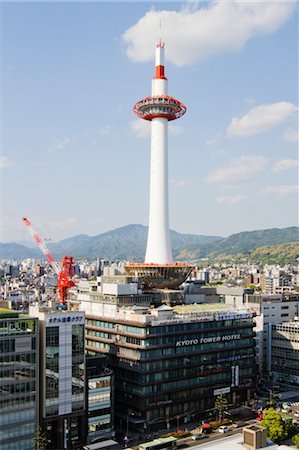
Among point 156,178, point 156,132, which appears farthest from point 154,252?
point 156,132

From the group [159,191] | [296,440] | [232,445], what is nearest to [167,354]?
[232,445]

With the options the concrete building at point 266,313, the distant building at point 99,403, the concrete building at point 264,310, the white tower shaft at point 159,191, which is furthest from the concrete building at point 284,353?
the distant building at point 99,403

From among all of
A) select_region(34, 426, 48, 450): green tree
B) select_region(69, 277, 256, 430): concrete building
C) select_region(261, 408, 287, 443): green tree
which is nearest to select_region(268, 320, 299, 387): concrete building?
select_region(69, 277, 256, 430): concrete building

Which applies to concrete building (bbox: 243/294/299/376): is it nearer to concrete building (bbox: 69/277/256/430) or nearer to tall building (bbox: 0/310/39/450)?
concrete building (bbox: 69/277/256/430)

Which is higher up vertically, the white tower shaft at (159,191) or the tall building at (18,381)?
the white tower shaft at (159,191)

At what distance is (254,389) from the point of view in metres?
99.4

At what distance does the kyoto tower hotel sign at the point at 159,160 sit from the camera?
4749 inches

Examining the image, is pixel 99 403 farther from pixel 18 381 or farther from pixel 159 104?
pixel 159 104

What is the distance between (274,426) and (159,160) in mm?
68636

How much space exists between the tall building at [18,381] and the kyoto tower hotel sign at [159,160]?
5365 cm

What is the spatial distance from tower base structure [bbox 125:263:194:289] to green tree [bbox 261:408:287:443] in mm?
45676

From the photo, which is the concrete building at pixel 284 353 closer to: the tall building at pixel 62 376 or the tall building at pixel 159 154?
the tall building at pixel 159 154

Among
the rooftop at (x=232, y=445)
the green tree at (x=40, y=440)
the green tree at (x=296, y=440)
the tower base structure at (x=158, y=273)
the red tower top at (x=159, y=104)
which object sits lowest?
the rooftop at (x=232, y=445)

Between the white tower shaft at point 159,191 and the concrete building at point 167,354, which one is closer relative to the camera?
the concrete building at point 167,354
